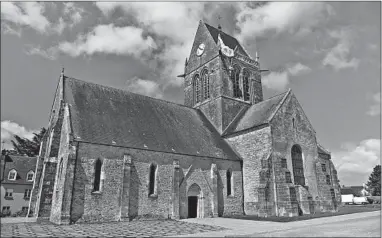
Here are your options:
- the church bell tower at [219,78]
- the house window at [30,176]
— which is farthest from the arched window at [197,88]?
the house window at [30,176]

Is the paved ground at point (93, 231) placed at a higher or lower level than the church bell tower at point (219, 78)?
lower

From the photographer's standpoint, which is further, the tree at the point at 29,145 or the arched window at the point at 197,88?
the tree at the point at 29,145

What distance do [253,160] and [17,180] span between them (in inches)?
1155

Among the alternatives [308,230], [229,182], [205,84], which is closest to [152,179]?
[229,182]

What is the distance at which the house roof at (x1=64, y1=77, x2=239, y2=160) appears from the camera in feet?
68.0

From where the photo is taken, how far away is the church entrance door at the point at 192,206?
74.4 feet

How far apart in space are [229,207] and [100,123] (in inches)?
509

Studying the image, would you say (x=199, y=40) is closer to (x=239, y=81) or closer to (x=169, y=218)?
(x=239, y=81)

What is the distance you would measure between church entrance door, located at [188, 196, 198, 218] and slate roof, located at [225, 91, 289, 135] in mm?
8461

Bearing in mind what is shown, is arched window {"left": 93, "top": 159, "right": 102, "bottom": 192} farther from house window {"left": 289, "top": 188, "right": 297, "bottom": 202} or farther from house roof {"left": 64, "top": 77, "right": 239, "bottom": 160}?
house window {"left": 289, "top": 188, "right": 297, "bottom": 202}

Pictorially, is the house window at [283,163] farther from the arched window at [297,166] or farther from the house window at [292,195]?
the house window at [292,195]

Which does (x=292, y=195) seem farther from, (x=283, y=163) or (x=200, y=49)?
(x=200, y=49)

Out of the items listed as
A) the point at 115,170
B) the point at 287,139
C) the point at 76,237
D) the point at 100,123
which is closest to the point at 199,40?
the point at 287,139

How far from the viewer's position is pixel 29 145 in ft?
154
